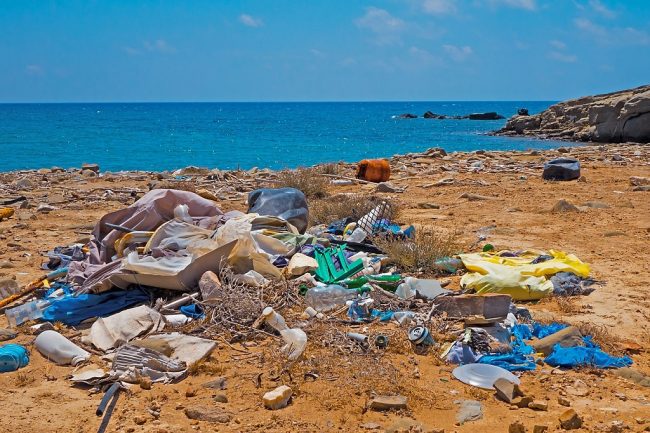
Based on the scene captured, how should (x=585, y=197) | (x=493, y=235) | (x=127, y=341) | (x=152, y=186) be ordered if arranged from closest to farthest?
(x=127, y=341) → (x=493, y=235) → (x=585, y=197) → (x=152, y=186)

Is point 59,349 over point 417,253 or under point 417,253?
under

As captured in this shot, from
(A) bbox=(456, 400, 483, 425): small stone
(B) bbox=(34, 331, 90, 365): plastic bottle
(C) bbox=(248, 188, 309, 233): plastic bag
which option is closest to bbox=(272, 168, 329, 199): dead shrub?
(C) bbox=(248, 188, 309, 233): plastic bag

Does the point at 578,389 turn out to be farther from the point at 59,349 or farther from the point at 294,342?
the point at 59,349

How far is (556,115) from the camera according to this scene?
123 ft

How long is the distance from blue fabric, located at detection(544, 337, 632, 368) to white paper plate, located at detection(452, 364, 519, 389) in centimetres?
38

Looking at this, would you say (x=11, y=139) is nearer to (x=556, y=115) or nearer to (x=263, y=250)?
(x=556, y=115)

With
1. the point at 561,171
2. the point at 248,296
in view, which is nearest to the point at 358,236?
the point at 248,296

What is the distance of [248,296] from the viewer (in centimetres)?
486

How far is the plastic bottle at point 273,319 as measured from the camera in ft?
15.1

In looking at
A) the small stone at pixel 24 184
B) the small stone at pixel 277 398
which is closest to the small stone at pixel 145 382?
the small stone at pixel 277 398

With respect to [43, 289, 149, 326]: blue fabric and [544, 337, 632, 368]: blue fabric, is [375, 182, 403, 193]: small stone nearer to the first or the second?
[43, 289, 149, 326]: blue fabric

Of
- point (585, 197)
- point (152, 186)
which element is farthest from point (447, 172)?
point (152, 186)

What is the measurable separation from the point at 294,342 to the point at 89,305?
1723 mm

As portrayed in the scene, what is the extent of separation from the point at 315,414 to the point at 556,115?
121ft
